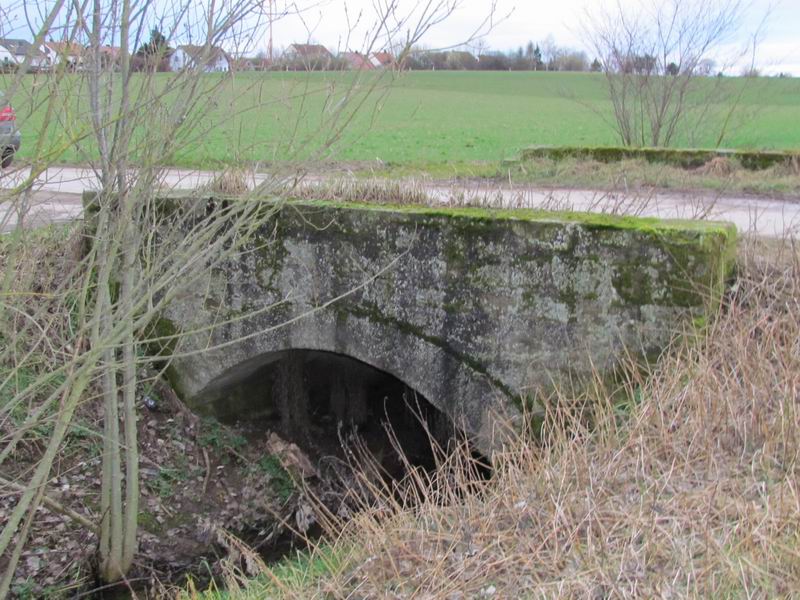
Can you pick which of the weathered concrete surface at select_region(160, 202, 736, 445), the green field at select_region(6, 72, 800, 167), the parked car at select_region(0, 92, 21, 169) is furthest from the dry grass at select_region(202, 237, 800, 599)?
the parked car at select_region(0, 92, 21, 169)

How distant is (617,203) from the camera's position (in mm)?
5621

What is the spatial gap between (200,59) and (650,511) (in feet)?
9.24

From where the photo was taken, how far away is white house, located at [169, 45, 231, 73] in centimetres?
399

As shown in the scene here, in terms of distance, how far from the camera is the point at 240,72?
14.0 ft

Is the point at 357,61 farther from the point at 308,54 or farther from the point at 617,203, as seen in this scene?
the point at 617,203

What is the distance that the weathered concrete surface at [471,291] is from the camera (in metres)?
5.00

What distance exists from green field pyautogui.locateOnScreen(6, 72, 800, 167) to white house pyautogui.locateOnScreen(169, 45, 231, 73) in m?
0.07

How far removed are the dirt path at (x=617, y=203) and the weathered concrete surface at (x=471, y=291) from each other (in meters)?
0.45

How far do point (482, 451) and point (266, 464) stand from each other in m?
2.37

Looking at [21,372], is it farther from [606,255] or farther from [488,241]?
[606,255]

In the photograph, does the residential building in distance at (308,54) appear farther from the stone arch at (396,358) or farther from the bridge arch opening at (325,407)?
the bridge arch opening at (325,407)

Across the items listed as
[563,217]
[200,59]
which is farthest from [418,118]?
[200,59]

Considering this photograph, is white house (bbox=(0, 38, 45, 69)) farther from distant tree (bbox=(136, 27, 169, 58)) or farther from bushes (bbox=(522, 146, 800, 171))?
bushes (bbox=(522, 146, 800, 171))

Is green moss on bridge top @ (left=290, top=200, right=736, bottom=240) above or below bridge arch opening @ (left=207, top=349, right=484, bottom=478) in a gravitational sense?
above
